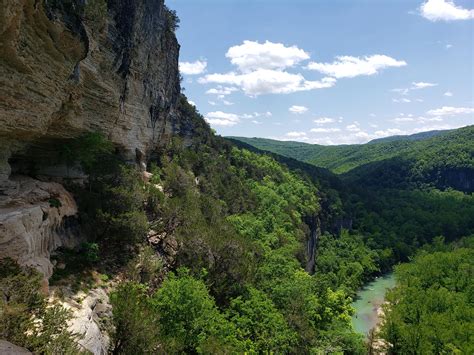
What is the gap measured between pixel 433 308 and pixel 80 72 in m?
42.9

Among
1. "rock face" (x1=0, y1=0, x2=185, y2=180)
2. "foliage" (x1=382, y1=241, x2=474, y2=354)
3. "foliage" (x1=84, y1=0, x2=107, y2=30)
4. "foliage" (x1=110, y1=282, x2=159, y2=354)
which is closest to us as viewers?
"rock face" (x1=0, y1=0, x2=185, y2=180)

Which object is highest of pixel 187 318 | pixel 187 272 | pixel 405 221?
pixel 187 272

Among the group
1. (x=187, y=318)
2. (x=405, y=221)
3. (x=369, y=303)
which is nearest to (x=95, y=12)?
(x=187, y=318)

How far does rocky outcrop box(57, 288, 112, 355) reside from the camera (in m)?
13.6

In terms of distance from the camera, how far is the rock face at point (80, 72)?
593 inches

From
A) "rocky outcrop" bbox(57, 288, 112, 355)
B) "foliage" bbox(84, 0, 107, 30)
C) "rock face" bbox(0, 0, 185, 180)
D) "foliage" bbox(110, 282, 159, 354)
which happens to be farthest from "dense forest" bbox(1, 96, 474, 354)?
"foliage" bbox(84, 0, 107, 30)

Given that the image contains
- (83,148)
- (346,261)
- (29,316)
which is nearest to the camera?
(29,316)

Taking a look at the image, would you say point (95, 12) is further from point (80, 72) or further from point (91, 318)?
point (91, 318)

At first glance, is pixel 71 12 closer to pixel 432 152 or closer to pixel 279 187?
pixel 279 187

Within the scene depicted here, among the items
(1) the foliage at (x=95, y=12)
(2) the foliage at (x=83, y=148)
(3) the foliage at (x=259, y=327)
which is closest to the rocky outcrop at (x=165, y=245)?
(3) the foliage at (x=259, y=327)

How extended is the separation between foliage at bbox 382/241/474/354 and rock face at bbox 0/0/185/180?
3348 cm

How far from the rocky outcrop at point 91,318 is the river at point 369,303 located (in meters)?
37.8

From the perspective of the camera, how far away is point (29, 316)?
1159cm

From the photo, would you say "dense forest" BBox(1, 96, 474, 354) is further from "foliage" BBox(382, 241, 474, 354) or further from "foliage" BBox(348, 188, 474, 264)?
"foliage" BBox(348, 188, 474, 264)
